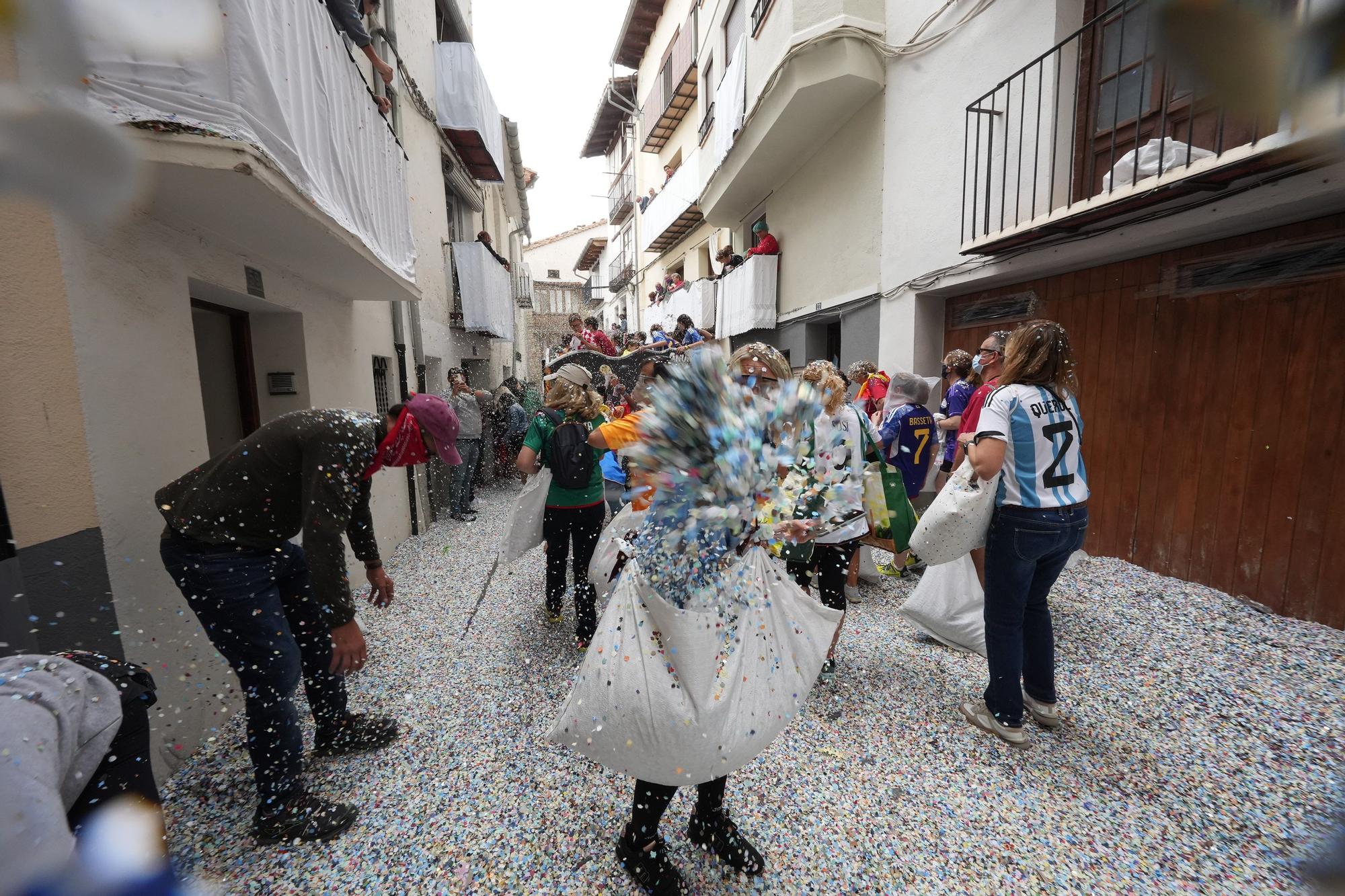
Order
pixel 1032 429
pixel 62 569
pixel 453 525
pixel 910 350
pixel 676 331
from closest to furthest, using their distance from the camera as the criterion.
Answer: pixel 62 569
pixel 1032 429
pixel 910 350
pixel 453 525
pixel 676 331

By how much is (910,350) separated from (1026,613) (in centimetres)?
412

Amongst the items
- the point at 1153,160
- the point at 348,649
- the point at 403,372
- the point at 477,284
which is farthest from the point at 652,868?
the point at 477,284

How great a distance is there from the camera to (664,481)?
1521mm

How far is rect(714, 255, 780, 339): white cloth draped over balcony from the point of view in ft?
29.9

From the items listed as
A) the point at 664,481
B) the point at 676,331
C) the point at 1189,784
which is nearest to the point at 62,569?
the point at 664,481

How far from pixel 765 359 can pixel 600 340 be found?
26.4 feet

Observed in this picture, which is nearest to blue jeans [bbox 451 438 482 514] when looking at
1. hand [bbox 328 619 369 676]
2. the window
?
the window

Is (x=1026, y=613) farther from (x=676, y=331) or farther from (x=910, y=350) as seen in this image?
(x=676, y=331)

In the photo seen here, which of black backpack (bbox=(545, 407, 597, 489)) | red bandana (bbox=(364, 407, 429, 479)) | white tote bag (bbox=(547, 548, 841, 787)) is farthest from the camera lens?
black backpack (bbox=(545, 407, 597, 489))

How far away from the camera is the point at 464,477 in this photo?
6.88 metres

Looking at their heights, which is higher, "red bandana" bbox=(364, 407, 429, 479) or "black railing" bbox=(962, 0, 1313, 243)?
"black railing" bbox=(962, 0, 1313, 243)

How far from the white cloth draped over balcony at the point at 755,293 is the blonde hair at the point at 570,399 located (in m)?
6.54

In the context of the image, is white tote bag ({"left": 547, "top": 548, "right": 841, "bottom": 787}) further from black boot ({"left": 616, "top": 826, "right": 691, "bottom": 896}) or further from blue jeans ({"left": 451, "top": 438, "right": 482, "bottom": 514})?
blue jeans ({"left": 451, "top": 438, "right": 482, "bottom": 514})

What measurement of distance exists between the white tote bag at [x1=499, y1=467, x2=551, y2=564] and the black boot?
6.48ft
